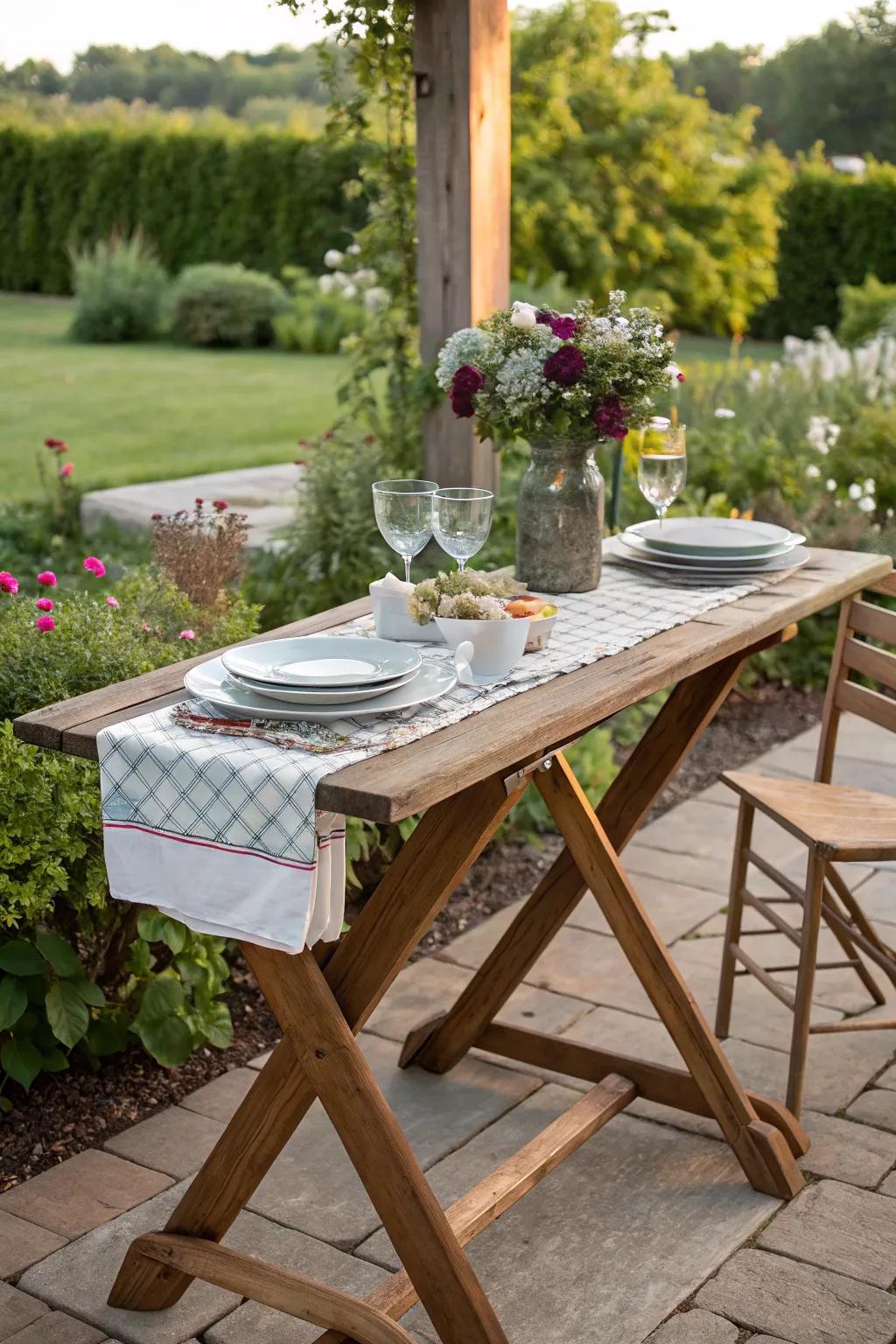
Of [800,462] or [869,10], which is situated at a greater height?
[869,10]

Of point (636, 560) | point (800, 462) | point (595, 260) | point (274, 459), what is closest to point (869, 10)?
point (595, 260)

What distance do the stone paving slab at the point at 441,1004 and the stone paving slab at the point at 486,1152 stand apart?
0.20m

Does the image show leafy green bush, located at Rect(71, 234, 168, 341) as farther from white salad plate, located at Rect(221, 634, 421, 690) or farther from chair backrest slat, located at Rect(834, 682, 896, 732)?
white salad plate, located at Rect(221, 634, 421, 690)

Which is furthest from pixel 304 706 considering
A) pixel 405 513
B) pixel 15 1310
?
pixel 15 1310

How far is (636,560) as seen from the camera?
252 centimetres

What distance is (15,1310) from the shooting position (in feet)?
6.43

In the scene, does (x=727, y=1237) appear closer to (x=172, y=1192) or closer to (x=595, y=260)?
(x=172, y=1192)

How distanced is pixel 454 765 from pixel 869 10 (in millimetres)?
20526

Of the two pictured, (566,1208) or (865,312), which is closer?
(566,1208)

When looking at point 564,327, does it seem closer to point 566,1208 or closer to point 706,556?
point 706,556

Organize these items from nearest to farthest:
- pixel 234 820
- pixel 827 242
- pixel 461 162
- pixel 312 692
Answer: pixel 234 820
pixel 312 692
pixel 461 162
pixel 827 242

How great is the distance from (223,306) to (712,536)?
36.3 ft

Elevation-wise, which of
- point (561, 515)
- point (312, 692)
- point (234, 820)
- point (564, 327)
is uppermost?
point (564, 327)

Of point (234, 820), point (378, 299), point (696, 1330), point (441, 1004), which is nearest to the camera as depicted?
point (234, 820)
